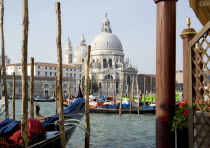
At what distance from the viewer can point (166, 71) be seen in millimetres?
2988

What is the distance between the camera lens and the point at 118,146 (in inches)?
275

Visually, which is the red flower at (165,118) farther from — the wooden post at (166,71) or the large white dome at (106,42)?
the large white dome at (106,42)

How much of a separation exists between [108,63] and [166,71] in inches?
2215

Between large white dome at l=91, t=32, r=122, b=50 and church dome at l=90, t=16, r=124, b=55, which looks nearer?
church dome at l=90, t=16, r=124, b=55

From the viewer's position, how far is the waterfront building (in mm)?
56031

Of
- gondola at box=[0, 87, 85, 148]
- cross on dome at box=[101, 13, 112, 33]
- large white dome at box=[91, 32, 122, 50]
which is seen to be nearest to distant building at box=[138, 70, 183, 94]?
large white dome at box=[91, 32, 122, 50]

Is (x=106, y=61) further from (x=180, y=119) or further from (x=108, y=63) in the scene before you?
(x=180, y=119)

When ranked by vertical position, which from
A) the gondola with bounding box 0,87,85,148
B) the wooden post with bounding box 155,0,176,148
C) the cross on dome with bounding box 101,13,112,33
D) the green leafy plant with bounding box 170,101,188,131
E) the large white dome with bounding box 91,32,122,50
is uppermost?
the cross on dome with bounding box 101,13,112,33

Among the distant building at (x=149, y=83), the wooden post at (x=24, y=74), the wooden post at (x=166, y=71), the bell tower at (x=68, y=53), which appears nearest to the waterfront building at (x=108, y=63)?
the distant building at (x=149, y=83)

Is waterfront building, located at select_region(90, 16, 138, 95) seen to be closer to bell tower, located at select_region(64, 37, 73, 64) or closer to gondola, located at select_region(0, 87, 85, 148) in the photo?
bell tower, located at select_region(64, 37, 73, 64)

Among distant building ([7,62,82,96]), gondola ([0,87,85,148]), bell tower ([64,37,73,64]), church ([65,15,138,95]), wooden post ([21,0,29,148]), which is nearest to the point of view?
wooden post ([21,0,29,148])

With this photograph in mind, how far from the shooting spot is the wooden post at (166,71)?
2.98 meters

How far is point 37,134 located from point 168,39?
8.51 feet

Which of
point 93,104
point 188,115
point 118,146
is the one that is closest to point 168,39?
point 188,115
